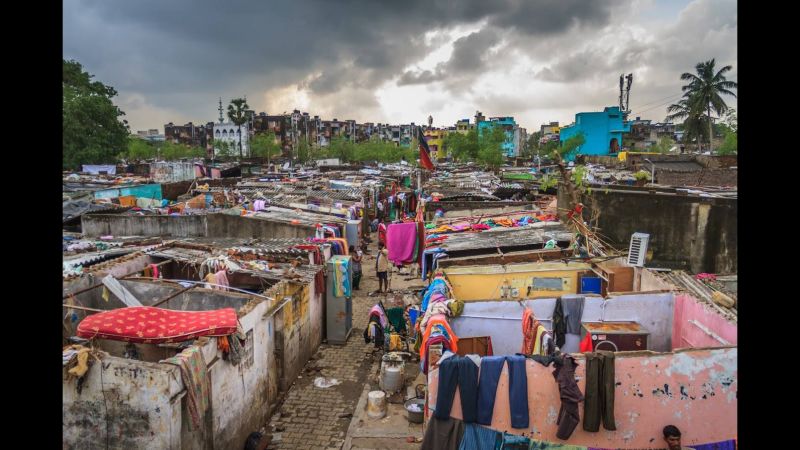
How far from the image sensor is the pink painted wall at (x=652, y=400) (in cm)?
612

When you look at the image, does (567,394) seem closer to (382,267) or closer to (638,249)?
(638,249)

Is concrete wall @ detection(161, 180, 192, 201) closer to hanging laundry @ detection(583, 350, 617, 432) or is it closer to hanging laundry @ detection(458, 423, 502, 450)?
hanging laundry @ detection(458, 423, 502, 450)

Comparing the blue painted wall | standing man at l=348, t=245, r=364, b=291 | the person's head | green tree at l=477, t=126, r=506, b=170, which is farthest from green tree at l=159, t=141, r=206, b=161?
the person's head

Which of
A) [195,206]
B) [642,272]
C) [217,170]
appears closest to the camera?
[642,272]

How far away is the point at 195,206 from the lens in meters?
24.1

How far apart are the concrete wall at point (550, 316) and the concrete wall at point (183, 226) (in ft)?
33.3

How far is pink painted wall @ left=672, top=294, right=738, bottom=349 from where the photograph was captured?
7.24 m

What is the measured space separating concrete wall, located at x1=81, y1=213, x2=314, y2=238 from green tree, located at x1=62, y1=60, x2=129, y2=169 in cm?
3205

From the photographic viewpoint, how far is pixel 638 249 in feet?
33.9

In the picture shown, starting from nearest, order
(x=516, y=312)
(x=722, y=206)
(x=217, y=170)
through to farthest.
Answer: (x=516, y=312) → (x=722, y=206) → (x=217, y=170)

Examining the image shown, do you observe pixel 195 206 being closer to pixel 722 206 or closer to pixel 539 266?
pixel 539 266
